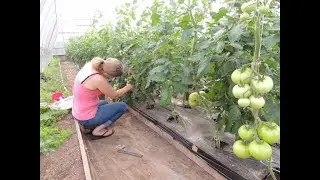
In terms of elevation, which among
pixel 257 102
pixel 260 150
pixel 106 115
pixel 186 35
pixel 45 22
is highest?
pixel 45 22

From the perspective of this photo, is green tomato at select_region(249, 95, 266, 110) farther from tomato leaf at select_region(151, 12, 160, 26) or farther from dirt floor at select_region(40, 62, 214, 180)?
tomato leaf at select_region(151, 12, 160, 26)

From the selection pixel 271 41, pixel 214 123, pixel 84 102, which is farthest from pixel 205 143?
pixel 84 102

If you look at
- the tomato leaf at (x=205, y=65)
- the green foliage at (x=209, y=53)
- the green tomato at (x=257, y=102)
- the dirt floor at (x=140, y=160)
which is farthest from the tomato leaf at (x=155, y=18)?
the green tomato at (x=257, y=102)

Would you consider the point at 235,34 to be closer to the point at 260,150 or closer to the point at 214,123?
the point at 260,150

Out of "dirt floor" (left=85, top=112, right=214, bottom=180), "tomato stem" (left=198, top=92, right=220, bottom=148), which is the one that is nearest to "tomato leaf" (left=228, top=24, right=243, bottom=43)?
"tomato stem" (left=198, top=92, right=220, bottom=148)

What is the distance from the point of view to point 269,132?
1521 mm

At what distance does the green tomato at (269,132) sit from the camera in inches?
59.6

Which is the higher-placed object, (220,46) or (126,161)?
(220,46)

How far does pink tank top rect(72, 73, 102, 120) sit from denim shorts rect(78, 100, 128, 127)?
0.07 meters

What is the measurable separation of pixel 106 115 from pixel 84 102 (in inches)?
13.4

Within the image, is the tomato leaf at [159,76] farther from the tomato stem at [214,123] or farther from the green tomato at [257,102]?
the green tomato at [257,102]

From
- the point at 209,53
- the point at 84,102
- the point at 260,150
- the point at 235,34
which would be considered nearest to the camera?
the point at 260,150

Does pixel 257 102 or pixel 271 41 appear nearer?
pixel 257 102

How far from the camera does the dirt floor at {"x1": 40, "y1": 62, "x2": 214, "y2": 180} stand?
8.72ft
